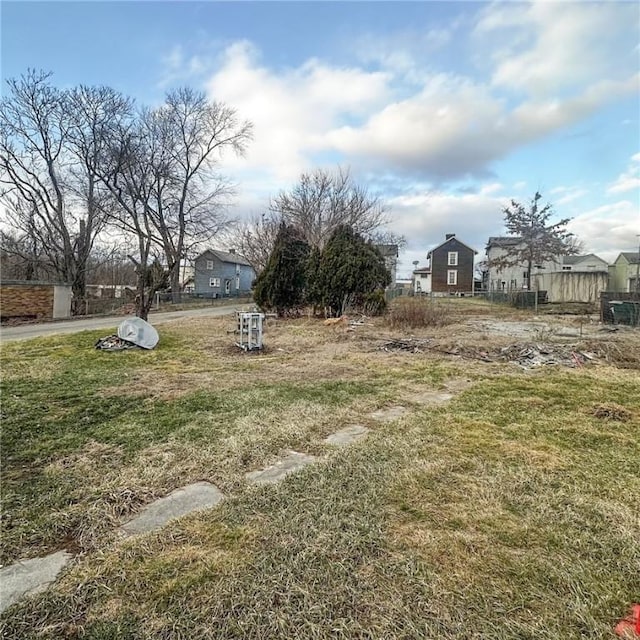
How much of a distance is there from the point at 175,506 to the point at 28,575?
2.18 ft

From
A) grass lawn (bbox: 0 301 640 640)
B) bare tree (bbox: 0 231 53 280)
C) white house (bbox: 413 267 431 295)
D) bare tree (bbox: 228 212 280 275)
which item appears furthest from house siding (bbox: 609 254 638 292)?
bare tree (bbox: 0 231 53 280)

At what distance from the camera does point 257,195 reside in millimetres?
26062

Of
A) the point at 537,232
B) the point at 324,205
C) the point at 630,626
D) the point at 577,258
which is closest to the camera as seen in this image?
the point at 630,626

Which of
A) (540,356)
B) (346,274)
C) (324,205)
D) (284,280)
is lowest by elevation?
(540,356)

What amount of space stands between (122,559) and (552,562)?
1.81 meters

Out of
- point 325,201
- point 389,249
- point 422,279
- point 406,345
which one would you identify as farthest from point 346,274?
point 422,279

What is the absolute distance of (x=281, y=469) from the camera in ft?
8.30

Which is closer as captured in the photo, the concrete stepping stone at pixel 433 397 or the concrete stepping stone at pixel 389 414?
the concrete stepping stone at pixel 389 414

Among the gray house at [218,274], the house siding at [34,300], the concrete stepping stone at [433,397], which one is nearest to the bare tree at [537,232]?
the gray house at [218,274]

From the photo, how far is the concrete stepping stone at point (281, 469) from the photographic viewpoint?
238cm

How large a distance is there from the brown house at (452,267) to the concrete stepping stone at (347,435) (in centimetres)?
3542

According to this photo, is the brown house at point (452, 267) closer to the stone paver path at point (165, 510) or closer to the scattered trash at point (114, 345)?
the scattered trash at point (114, 345)

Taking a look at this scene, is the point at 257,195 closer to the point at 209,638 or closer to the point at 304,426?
the point at 304,426

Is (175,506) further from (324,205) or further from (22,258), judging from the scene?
(22,258)
